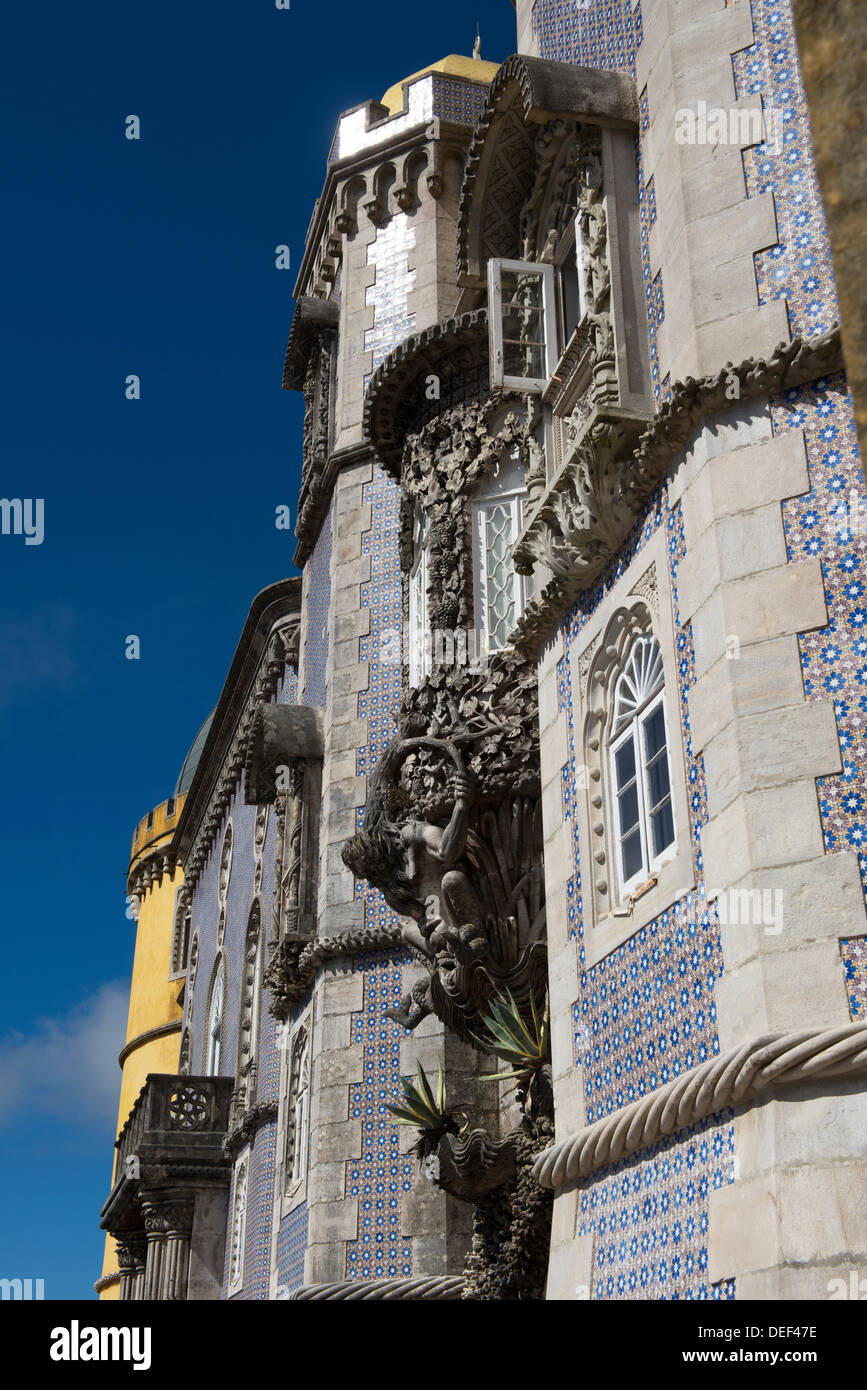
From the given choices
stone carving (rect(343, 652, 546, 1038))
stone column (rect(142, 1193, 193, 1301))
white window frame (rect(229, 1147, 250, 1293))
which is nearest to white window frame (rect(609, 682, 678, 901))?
stone carving (rect(343, 652, 546, 1038))

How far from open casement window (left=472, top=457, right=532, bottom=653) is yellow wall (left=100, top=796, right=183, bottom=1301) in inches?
989

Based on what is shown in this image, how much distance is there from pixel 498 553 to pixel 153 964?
27803mm

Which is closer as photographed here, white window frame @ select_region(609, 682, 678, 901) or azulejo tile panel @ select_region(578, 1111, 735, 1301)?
azulejo tile panel @ select_region(578, 1111, 735, 1301)

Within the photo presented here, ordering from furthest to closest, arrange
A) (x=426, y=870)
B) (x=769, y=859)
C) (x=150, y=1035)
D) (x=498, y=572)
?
(x=150, y=1035), (x=498, y=572), (x=426, y=870), (x=769, y=859)

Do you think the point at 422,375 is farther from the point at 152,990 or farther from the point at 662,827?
the point at 152,990

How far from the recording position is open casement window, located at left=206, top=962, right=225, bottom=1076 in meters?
27.0

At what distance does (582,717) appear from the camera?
9.77 m

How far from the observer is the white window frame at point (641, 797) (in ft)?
27.8

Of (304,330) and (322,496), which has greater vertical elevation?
(304,330)

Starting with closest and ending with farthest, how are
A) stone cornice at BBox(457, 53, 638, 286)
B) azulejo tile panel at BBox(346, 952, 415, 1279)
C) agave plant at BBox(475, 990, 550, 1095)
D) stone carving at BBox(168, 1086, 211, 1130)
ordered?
stone cornice at BBox(457, 53, 638, 286)
agave plant at BBox(475, 990, 550, 1095)
azulejo tile panel at BBox(346, 952, 415, 1279)
stone carving at BBox(168, 1086, 211, 1130)

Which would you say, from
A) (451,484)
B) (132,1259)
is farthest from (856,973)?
(132,1259)

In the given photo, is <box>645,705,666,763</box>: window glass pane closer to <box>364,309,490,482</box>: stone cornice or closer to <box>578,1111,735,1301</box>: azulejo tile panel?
<box>578,1111,735,1301</box>: azulejo tile panel

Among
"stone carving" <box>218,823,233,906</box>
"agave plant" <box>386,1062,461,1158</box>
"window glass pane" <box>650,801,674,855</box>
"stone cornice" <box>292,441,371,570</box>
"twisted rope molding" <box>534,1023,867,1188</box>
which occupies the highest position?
"stone cornice" <box>292,441,371,570</box>
